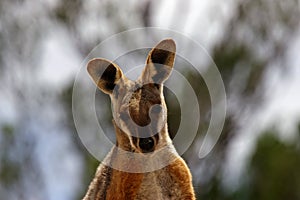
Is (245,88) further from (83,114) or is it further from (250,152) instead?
(83,114)

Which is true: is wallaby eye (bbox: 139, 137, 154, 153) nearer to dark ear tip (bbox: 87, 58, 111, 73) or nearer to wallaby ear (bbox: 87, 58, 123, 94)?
wallaby ear (bbox: 87, 58, 123, 94)

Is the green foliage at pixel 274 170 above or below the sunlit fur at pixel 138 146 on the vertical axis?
above

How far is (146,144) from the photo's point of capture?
825 cm

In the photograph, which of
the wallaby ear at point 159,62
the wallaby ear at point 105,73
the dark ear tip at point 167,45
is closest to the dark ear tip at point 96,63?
the wallaby ear at point 105,73

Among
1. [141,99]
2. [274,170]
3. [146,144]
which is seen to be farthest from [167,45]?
[274,170]

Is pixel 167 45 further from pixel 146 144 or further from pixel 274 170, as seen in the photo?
pixel 274 170

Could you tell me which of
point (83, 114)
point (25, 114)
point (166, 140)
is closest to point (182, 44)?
point (83, 114)

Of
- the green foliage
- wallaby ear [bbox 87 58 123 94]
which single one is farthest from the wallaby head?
the green foliage

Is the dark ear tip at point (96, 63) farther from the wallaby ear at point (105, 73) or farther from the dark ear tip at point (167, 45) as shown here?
the dark ear tip at point (167, 45)

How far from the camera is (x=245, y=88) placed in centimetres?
2258

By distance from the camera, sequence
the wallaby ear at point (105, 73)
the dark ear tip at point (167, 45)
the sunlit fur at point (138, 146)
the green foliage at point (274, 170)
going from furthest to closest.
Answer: the green foliage at point (274, 170) → the wallaby ear at point (105, 73) → the dark ear tip at point (167, 45) → the sunlit fur at point (138, 146)

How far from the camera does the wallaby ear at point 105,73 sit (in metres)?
8.72

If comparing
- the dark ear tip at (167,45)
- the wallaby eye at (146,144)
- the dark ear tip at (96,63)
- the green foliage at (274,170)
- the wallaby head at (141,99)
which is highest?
the green foliage at (274,170)

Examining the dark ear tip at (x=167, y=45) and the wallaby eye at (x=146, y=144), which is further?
the dark ear tip at (x=167, y=45)
